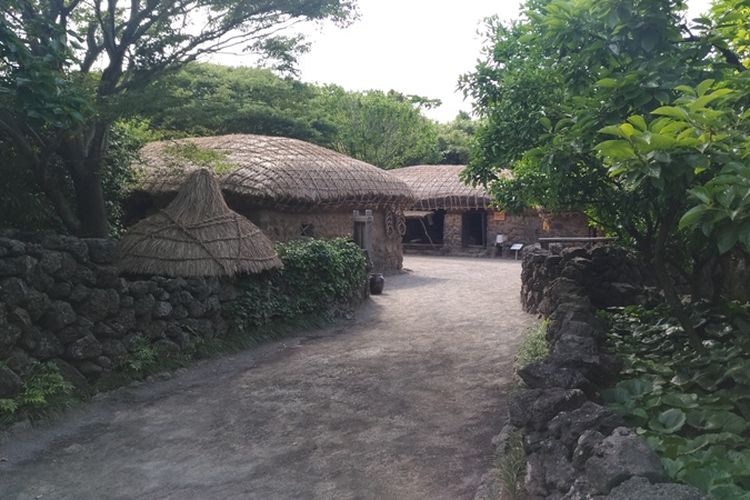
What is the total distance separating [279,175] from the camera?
14203 millimetres

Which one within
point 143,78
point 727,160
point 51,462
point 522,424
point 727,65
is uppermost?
point 143,78

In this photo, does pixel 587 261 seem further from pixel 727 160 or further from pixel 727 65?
pixel 727 160

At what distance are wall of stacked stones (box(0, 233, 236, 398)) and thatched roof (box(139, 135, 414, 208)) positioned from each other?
13.5 ft

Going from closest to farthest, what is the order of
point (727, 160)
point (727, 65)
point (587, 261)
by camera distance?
point (727, 160) < point (727, 65) < point (587, 261)

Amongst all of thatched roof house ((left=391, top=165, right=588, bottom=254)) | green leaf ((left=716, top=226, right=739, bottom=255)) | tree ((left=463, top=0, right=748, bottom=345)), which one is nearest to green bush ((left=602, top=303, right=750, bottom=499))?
tree ((left=463, top=0, right=748, bottom=345))

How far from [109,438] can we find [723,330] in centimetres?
550

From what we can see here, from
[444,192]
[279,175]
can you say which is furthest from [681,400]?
[444,192]

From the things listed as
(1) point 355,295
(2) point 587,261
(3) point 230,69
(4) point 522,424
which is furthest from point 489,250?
(4) point 522,424

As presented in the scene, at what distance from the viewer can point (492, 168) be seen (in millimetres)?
7801

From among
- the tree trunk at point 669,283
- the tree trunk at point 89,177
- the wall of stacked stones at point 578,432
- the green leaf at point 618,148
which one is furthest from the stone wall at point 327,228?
the green leaf at point 618,148

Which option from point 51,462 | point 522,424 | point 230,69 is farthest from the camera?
point 230,69

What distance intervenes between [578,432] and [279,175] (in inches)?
449

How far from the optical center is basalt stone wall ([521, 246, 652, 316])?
898 centimetres

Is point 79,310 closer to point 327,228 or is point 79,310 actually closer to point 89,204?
point 89,204
